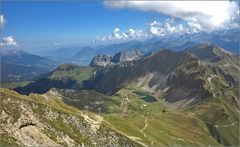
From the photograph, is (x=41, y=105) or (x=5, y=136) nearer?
(x=5, y=136)

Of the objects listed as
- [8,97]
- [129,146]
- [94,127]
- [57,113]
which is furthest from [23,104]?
[129,146]

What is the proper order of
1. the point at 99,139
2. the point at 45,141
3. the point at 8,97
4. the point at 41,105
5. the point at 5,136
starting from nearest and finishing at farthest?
1. the point at 5,136
2. the point at 45,141
3. the point at 8,97
4. the point at 41,105
5. the point at 99,139

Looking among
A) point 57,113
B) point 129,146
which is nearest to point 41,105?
point 57,113

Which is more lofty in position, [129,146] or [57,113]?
[57,113]

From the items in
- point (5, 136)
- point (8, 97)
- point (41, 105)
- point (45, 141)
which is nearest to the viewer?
point (5, 136)

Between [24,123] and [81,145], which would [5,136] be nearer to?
[24,123]

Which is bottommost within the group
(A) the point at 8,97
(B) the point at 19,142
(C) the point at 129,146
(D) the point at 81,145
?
(C) the point at 129,146
